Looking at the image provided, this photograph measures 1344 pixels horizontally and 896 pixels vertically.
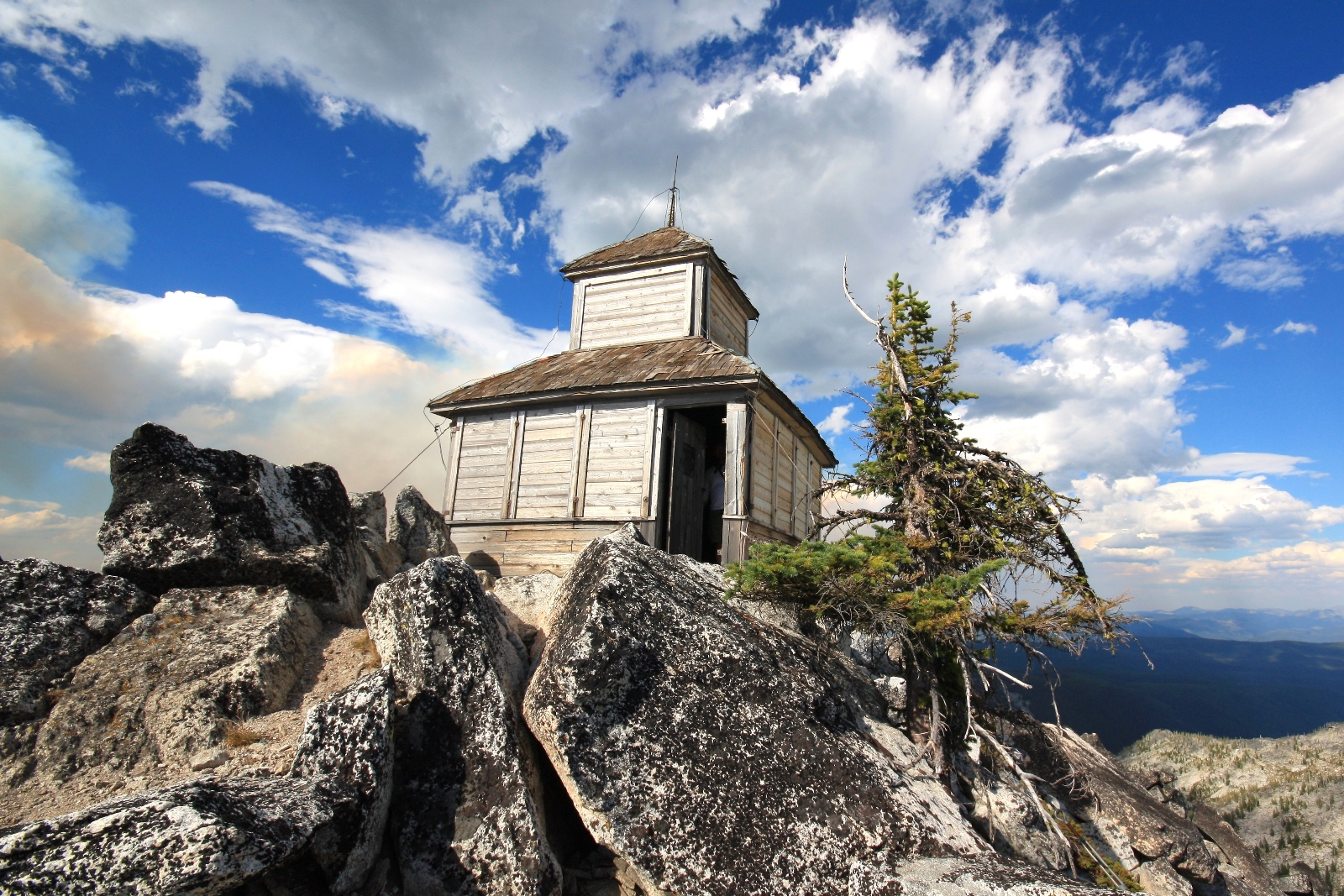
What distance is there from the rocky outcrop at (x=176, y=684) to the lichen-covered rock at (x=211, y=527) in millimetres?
292

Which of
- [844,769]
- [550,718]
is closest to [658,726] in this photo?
[550,718]

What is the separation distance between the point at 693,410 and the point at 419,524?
21.2 ft

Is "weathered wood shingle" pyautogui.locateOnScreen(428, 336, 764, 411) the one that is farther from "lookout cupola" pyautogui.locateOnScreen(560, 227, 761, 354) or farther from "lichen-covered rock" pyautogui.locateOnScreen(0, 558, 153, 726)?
"lichen-covered rock" pyautogui.locateOnScreen(0, 558, 153, 726)

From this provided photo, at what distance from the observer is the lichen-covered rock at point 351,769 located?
4.42 meters

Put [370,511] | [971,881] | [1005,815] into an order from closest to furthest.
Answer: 1. [971,881]
2. [1005,815]
3. [370,511]

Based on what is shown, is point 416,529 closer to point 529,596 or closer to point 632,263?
point 529,596

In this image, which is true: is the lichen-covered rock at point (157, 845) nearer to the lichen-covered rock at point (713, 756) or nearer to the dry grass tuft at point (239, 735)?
the dry grass tuft at point (239, 735)

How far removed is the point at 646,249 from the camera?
15578 millimetres

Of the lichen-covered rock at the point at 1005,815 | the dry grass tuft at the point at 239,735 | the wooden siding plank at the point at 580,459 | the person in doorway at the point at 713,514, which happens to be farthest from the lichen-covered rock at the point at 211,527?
the person in doorway at the point at 713,514

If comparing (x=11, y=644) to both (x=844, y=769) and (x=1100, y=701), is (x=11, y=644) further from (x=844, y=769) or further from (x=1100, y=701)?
(x=1100, y=701)

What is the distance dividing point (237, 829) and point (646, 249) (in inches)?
554

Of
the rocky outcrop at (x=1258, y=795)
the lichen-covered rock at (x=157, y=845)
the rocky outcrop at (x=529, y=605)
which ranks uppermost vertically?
the rocky outcrop at (x=529, y=605)

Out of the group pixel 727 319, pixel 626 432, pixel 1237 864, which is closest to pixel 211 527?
pixel 626 432

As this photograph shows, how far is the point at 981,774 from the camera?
7.10 meters
